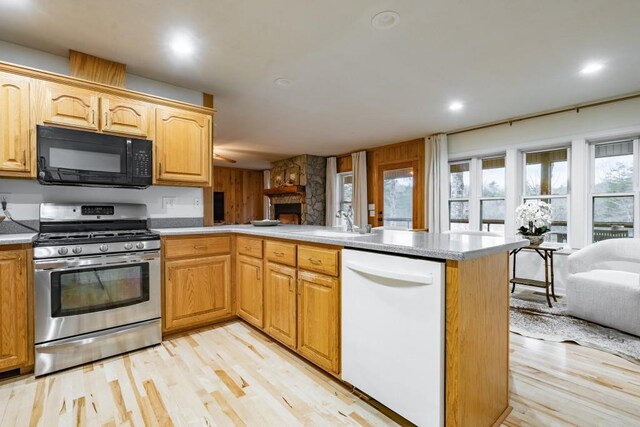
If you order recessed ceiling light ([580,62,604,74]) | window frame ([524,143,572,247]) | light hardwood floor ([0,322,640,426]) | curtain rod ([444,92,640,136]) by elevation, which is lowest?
light hardwood floor ([0,322,640,426])

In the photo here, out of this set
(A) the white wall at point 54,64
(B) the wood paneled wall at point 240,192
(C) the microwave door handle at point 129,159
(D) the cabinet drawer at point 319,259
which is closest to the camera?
(D) the cabinet drawer at point 319,259

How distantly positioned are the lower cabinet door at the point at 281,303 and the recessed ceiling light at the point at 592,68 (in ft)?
10.6

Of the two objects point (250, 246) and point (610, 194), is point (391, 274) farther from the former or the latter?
point (610, 194)

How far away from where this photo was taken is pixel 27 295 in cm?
203

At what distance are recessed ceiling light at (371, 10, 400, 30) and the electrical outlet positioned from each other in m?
2.47

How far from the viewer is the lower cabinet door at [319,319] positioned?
1889 millimetres

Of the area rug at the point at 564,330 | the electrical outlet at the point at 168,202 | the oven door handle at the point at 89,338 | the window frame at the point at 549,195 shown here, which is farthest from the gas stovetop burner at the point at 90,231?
the window frame at the point at 549,195

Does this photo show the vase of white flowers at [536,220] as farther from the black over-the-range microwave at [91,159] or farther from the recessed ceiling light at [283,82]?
the black over-the-range microwave at [91,159]

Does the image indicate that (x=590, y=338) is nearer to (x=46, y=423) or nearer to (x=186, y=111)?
(x=46, y=423)

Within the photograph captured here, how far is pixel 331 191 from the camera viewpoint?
23.7 ft

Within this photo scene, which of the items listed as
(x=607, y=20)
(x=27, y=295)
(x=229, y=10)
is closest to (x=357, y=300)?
(x=229, y=10)

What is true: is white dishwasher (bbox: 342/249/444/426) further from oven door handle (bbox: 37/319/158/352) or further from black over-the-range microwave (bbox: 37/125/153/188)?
black over-the-range microwave (bbox: 37/125/153/188)

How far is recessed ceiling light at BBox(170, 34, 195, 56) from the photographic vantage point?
229 centimetres

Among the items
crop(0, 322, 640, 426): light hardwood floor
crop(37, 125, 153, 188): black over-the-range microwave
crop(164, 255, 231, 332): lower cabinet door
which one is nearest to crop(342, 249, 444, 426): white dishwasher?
crop(0, 322, 640, 426): light hardwood floor
